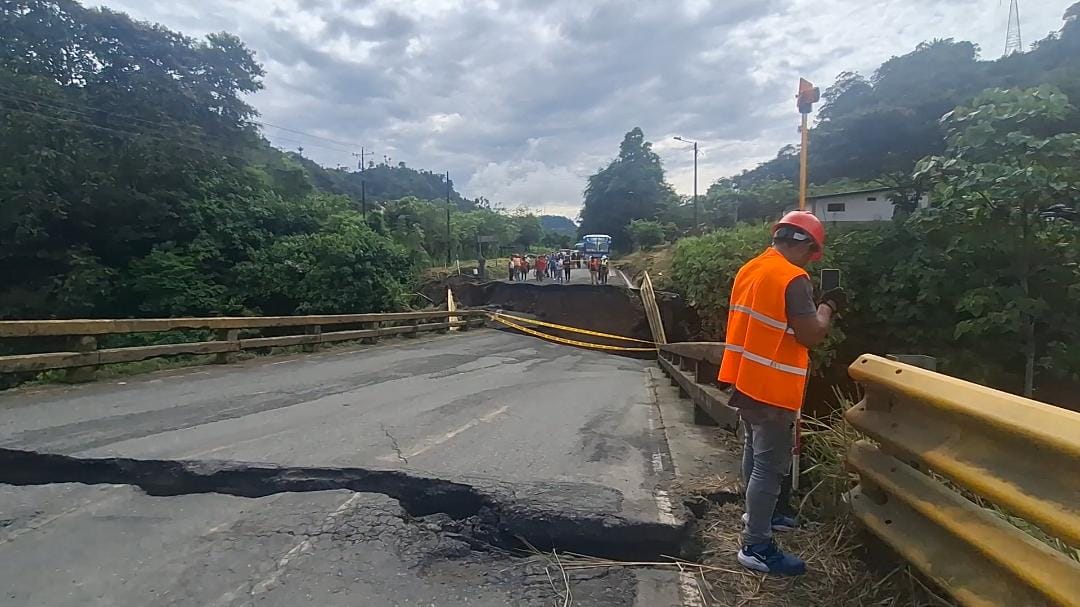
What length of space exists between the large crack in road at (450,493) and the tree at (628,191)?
248ft

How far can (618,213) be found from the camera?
84.5m

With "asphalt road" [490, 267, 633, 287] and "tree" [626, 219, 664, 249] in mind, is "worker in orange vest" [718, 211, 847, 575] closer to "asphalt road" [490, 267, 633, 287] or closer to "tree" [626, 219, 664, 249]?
"asphalt road" [490, 267, 633, 287]

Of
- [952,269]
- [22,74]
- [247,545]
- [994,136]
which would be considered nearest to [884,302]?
[952,269]

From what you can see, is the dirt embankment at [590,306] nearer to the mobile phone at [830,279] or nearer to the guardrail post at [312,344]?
the guardrail post at [312,344]

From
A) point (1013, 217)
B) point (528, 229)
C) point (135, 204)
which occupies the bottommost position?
point (1013, 217)

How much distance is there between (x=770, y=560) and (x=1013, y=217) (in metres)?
8.82

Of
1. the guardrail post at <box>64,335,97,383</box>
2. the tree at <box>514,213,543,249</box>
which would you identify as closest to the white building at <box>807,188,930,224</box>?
the guardrail post at <box>64,335,97,383</box>

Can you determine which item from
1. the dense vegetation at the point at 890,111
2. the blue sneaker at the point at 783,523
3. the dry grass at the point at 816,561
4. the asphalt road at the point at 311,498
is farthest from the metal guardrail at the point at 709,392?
the dense vegetation at the point at 890,111

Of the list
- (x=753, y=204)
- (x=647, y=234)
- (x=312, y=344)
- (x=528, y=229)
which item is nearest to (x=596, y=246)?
(x=647, y=234)

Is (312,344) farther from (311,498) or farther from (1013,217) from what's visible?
(1013,217)

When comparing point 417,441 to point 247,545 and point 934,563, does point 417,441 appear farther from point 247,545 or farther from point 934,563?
point 934,563

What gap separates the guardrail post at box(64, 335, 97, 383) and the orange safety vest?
912 centimetres

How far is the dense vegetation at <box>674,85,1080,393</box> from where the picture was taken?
8242mm

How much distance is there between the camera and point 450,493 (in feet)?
13.2
